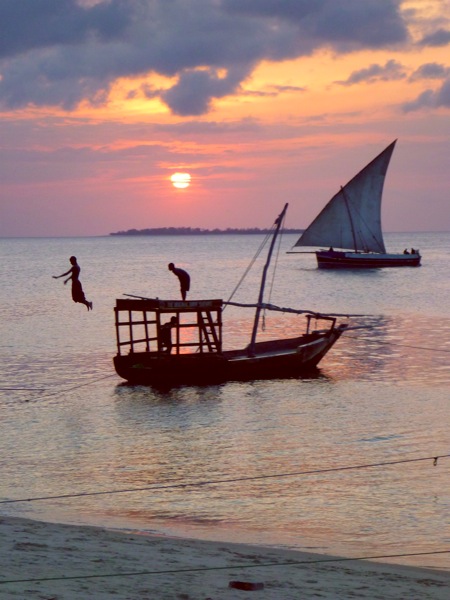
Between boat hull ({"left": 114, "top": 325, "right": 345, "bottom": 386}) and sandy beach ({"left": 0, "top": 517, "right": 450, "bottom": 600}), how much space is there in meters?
15.4

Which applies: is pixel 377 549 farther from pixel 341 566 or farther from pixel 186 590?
pixel 186 590

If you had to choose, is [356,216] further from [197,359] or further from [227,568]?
[227,568]

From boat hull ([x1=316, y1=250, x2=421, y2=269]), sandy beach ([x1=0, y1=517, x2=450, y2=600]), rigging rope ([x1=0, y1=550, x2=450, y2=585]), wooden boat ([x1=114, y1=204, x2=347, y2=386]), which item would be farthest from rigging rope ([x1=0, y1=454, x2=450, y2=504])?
boat hull ([x1=316, y1=250, x2=421, y2=269])

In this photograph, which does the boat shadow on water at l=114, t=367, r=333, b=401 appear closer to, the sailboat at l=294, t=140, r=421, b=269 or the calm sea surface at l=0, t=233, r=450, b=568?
the calm sea surface at l=0, t=233, r=450, b=568

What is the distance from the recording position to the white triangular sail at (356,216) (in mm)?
84312

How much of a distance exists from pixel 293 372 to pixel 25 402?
9040 millimetres

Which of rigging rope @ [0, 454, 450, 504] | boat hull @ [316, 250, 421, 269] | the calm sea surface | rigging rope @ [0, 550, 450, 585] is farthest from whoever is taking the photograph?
boat hull @ [316, 250, 421, 269]

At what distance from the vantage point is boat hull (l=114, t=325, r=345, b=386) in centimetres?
2656

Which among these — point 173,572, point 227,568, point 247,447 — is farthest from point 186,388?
point 173,572

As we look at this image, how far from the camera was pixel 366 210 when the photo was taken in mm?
86438

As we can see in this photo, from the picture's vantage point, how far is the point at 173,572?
30.2 feet

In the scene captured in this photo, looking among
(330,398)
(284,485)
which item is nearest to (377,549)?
(284,485)

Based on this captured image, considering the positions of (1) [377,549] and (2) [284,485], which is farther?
(2) [284,485]

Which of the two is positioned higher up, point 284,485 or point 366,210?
point 366,210
